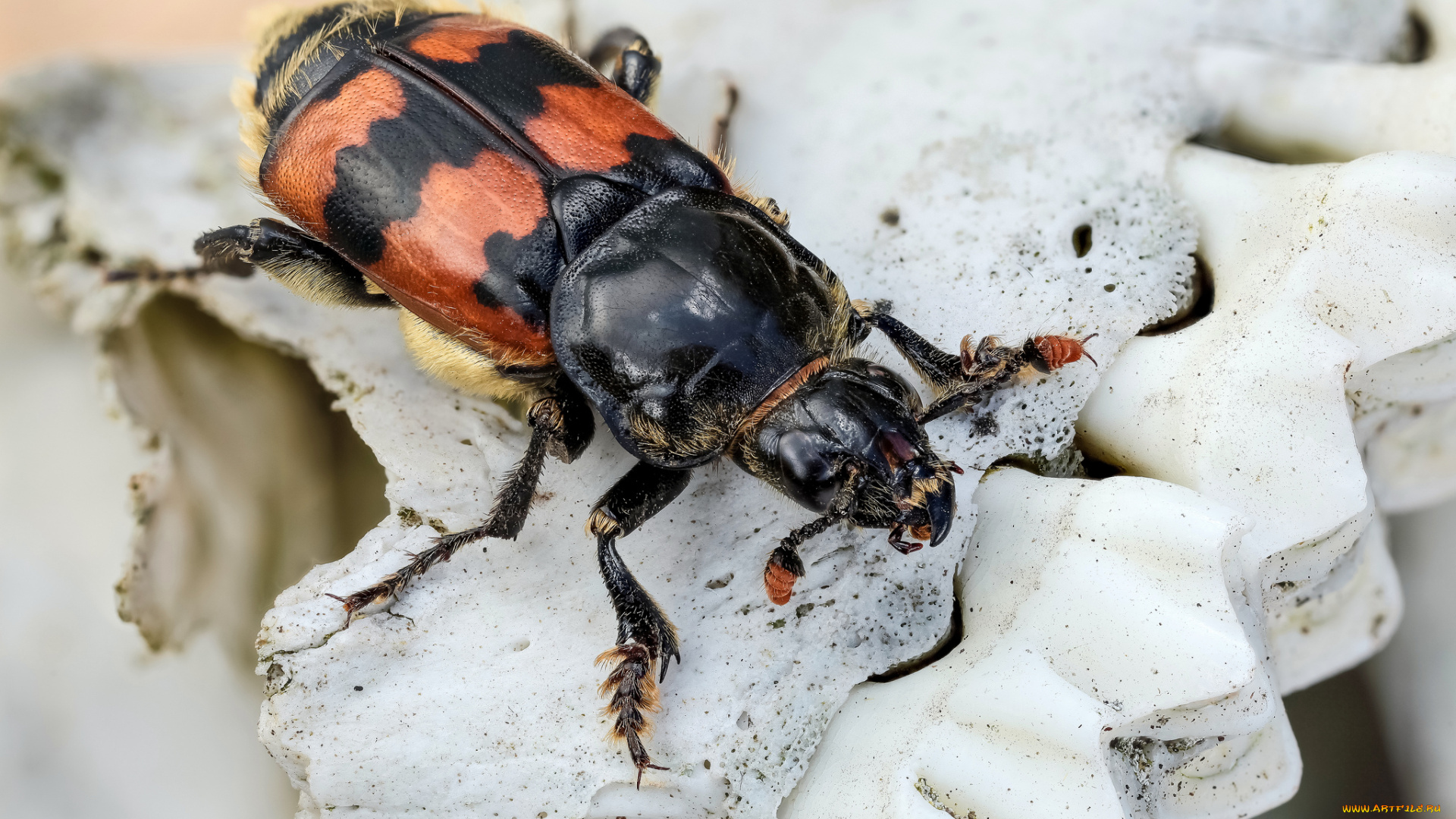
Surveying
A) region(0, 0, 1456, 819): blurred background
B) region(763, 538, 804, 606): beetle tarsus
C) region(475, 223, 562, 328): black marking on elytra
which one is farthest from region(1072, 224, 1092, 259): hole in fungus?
region(0, 0, 1456, 819): blurred background

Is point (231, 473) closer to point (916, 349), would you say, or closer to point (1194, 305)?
point (916, 349)

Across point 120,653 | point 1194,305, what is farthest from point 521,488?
point 120,653

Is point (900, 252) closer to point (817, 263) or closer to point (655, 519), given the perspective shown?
point (817, 263)

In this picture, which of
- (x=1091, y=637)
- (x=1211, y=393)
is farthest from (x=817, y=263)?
(x=1091, y=637)

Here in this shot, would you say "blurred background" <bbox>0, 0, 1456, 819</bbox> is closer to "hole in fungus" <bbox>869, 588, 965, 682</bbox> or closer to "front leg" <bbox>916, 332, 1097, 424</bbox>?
"hole in fungus" <bbox>869, 588, 965, 682</bbox>

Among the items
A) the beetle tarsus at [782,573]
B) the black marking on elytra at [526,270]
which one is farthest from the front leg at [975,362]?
the black marking on elytra at [526,270]
